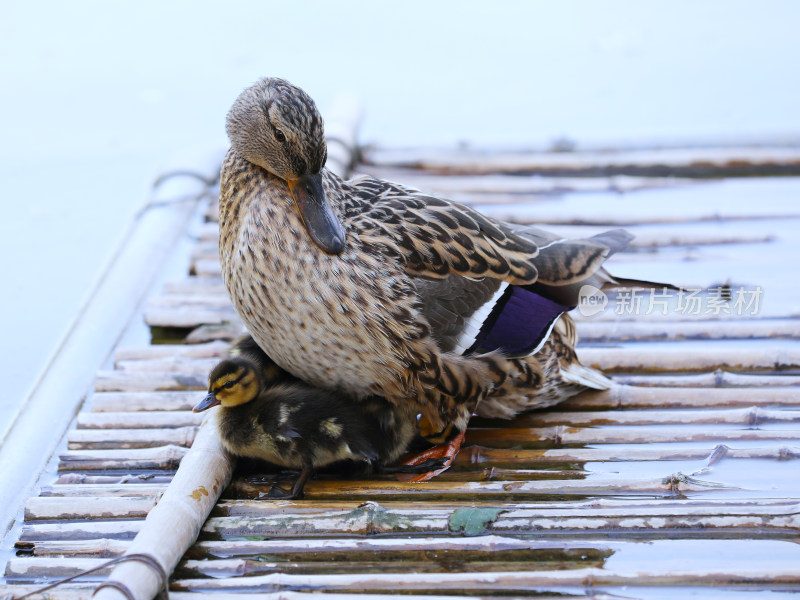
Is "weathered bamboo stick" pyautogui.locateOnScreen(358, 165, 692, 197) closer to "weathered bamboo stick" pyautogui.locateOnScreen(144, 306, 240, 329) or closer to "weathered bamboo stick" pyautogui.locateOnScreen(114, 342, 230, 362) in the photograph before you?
"weathered bamboo stick" pyautogui.locateOnScreen(144, 306, 240, 329)

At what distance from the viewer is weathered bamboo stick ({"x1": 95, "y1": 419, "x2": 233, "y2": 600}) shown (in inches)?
88.7

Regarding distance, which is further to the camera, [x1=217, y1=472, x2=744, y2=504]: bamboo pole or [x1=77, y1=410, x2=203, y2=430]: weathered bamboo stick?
[x1=77, y1=410, x2=203, y2=430]: weathered bamboo stick

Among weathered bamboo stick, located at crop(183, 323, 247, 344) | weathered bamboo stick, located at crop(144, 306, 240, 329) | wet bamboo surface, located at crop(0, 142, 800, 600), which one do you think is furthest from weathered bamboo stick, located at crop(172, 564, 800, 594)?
weathered bamboo stick, located at crop(144, 306, 240, 329)

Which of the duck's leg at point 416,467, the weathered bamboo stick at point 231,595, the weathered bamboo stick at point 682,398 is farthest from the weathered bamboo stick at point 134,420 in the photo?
the weathered bamboo stick at point 682,398

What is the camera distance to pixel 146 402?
3.31 m

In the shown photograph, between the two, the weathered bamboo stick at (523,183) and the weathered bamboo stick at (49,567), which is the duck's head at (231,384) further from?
the weathered bamboo stick at (523,183)

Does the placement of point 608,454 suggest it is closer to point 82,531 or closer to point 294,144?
point 294,144

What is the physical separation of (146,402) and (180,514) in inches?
35.5

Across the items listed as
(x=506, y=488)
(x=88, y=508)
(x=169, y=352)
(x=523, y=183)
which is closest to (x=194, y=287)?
(x=169, y=352)

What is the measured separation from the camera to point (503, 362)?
2.95 meters

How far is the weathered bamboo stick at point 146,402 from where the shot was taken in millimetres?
3301

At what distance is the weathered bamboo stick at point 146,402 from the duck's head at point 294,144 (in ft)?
2.90

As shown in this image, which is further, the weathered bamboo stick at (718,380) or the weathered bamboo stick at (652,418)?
the weathered bamboo stick at (718,380)

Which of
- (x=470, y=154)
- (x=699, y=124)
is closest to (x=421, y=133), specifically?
(x=470, y=154)
